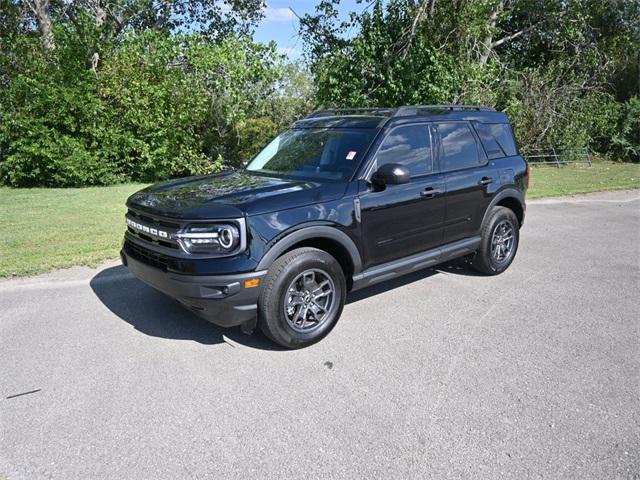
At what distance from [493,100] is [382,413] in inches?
666

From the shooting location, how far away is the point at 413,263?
458 cm

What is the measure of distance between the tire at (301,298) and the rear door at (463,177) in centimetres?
161

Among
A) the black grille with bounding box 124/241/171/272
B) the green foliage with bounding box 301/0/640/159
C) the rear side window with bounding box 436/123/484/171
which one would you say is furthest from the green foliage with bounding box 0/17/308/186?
the rear side window with bounding box 436/123/484/171

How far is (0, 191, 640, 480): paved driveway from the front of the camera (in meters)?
2.54

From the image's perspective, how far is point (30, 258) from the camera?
5.98 m

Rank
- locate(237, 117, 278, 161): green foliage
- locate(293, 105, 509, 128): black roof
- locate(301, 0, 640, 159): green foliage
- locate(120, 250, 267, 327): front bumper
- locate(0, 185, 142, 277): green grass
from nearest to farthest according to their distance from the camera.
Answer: locate(120, 250, 267, 327): front bumper
locate(293, 105, 509, 128): black roof
locate(0, 185, 142, 277): green grass
locate(301, 0, 640, 159): green foliage
locate(237, 117, 278, 161): green foliage

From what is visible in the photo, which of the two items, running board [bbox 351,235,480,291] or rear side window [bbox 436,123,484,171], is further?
rear side window [bbox 436,123,484,171]

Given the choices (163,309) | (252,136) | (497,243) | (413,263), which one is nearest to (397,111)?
A: (413,263)

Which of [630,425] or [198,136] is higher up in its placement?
[198,136]

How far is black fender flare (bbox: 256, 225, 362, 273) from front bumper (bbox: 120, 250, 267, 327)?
0.39ft

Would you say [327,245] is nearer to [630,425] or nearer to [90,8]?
[630,425]

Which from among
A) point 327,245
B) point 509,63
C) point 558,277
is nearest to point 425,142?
point 327,245

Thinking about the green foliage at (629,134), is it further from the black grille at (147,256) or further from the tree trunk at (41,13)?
the black grille at (147,256)

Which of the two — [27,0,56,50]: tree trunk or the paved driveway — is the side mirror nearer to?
the paved driveway
